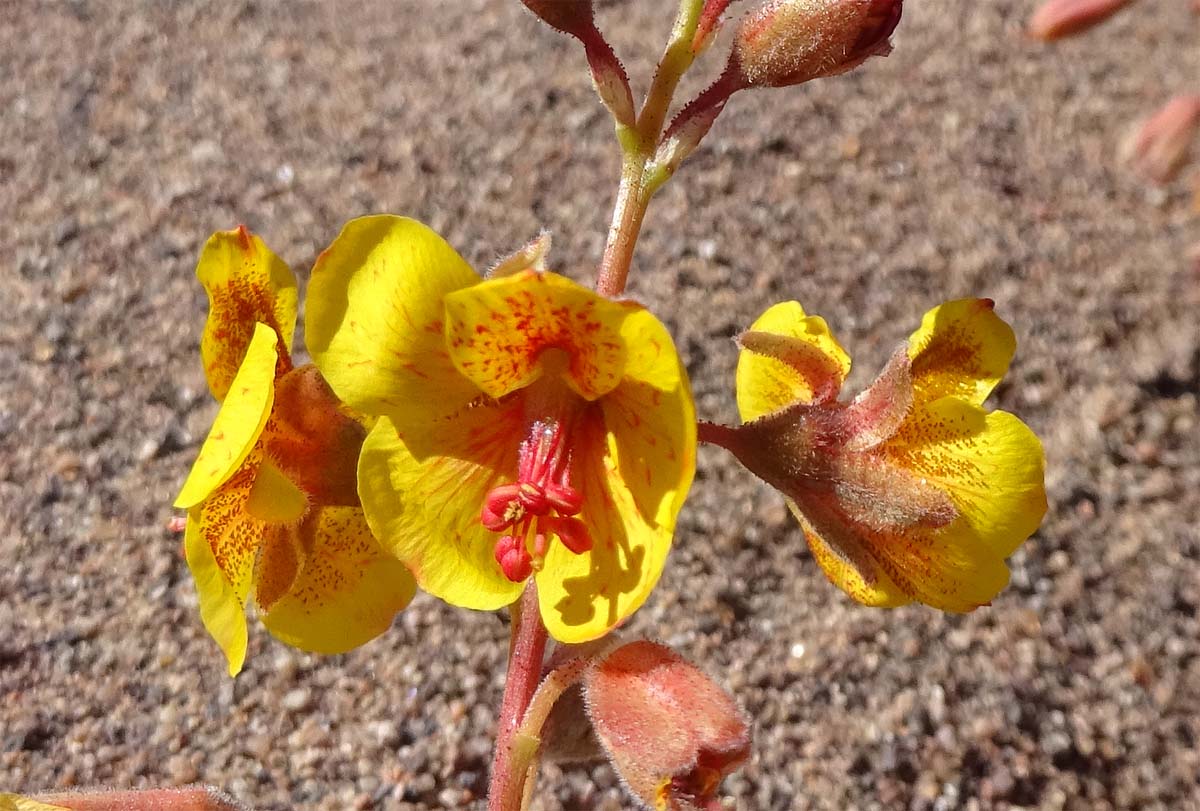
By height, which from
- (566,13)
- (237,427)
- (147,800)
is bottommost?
(147,800)

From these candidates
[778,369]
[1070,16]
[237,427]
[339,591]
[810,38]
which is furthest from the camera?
[1070,16]

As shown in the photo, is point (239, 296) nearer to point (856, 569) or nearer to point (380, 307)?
point (380, 307)

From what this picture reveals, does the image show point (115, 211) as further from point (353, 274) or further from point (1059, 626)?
point (1059, 626)

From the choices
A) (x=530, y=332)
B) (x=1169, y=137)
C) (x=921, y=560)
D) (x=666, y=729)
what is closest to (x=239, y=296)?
(x=530, y=332)

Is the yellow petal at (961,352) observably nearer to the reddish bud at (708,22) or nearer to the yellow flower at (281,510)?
the reddish bud at (708,22)

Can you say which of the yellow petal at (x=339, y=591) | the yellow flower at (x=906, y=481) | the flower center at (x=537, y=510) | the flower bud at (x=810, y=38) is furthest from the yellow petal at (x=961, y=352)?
the yellow petal at (x=339, y=591)

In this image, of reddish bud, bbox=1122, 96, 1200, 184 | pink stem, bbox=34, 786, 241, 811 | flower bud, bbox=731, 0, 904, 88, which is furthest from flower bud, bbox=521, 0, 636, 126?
reddish bud, bbox=1122, 96, 1200, 184

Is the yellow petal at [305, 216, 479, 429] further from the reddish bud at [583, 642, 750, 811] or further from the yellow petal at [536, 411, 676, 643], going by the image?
the reddish bud at [583, 642, 750, 811]
